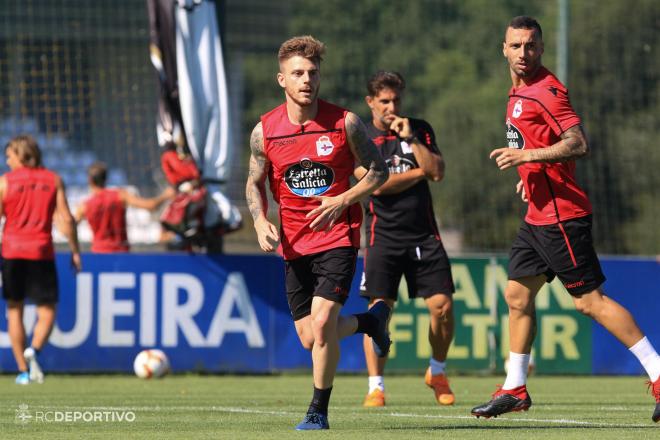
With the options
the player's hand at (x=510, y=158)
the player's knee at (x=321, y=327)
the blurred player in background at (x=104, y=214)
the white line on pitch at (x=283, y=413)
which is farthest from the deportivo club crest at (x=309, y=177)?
the blurred player in background at (x=104, y=214)

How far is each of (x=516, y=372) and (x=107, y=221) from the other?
27.5 feet

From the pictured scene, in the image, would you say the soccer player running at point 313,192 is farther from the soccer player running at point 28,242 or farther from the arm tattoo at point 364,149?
the soccer player running at point 28,242

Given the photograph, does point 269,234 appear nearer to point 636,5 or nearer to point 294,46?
point 294,46

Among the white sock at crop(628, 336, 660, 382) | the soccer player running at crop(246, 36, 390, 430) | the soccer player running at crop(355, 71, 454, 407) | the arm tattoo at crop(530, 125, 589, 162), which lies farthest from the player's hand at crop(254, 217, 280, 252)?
the soccer player running at crop(355, 71, 454, 407)

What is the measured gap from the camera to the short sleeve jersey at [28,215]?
1316 centimetres

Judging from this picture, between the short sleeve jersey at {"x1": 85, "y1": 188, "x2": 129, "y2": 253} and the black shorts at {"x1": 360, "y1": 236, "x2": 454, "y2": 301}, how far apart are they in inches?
237

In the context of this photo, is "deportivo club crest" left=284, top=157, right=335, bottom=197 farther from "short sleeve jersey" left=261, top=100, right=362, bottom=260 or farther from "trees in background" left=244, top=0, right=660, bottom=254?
"trees in background" left=244, top=0, right=660, bottom=254

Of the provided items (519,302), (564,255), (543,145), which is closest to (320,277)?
(519,302)

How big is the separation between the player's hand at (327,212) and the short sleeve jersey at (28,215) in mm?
6143

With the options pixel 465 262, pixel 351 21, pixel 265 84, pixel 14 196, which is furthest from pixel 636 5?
pixel 265 84

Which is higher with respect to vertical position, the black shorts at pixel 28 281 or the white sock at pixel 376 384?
the black shorts at pixel 28 281

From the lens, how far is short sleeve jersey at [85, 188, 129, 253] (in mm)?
15891

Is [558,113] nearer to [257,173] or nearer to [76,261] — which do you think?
[257,173]

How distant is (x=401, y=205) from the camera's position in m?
10.7
